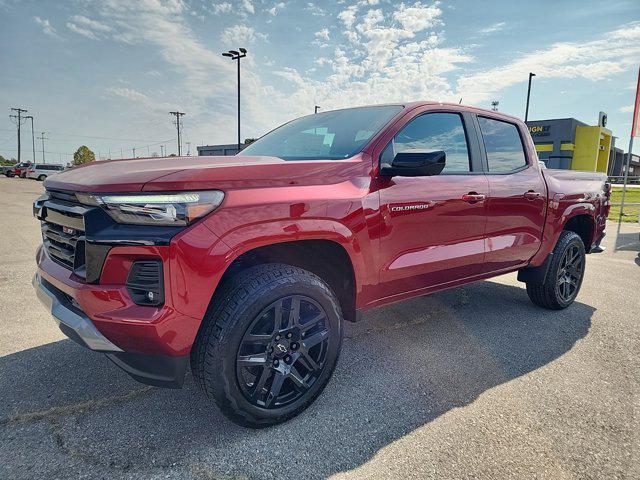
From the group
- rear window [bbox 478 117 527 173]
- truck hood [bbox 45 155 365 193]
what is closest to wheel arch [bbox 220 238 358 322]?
truck hood [bbox 45 155 365 193]

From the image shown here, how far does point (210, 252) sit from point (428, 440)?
1453 millimetres

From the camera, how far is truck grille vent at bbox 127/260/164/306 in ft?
6.06

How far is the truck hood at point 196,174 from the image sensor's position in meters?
1.90

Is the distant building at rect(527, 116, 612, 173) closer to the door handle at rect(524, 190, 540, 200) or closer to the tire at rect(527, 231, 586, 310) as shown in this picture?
the tire at rect(527, 231, 586, 310)

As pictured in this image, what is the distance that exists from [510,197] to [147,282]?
2883mm

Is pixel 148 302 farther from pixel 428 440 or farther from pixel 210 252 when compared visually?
pixel 428 440

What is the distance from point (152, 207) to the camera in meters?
1.88

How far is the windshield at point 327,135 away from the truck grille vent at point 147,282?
1.23 metres

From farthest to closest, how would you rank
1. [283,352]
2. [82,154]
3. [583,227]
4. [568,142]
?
[82,154] → [568,142] → [583,227] → [283,352]

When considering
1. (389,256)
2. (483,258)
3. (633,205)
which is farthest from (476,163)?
(633,205)

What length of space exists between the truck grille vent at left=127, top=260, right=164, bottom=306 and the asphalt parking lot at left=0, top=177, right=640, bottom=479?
77 cm

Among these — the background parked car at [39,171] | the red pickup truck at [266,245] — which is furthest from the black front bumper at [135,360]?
the background parked car at [39,171]

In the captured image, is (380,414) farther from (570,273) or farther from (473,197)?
(570,273)

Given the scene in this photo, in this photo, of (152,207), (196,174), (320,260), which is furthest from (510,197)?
(152,207)
